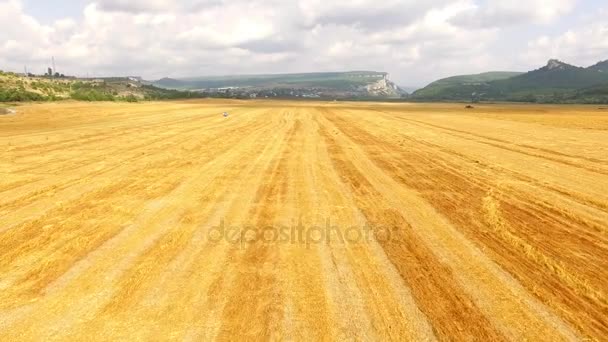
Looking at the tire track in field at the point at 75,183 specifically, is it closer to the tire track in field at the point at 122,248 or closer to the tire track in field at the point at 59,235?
the tire track in field at the point at 59,235

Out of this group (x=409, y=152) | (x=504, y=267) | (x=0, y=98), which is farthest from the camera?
(x=0, y=98)

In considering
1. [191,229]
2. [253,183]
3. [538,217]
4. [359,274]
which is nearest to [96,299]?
[191,229]

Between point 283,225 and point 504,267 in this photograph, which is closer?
point 504,267

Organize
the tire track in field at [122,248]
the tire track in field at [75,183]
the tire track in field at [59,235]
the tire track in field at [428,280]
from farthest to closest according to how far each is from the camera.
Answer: the tire track in field at [75,183], the tire track in field at [59,235], the tire track in field at [122,248], the tire track in field at [428,280]

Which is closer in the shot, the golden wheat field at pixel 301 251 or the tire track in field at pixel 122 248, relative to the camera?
the golden wheat field at pixel 301 251

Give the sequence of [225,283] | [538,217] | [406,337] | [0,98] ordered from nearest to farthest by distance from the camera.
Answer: [406,337]
[225,283]
[538,217]
[0,98]

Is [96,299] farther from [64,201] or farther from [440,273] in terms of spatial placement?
[64,201]

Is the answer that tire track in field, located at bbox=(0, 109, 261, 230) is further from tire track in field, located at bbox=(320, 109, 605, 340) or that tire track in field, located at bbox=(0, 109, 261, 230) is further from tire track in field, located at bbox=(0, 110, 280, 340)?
tire track in field, located at bbox=(320, 109, 605, 340)

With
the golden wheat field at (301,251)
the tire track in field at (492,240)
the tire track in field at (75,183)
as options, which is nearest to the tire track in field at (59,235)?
the golden wheat field at (301,251)

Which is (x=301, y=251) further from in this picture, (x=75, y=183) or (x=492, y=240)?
(x=75, y=183)
